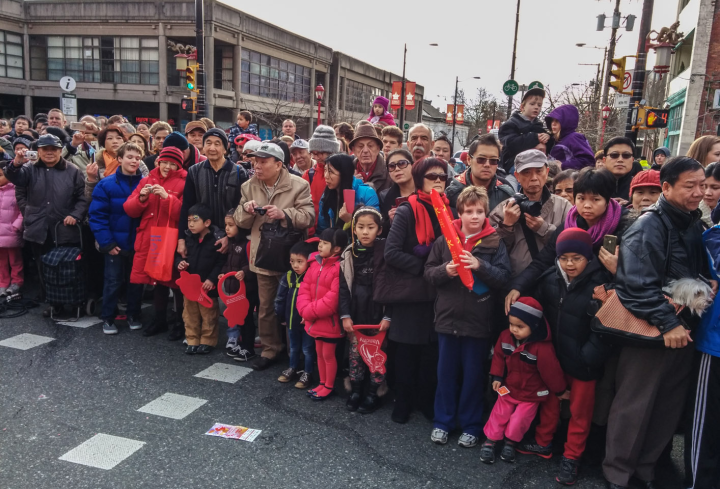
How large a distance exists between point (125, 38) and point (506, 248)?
3786 centimetres

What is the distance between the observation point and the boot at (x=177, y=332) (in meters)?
5.66

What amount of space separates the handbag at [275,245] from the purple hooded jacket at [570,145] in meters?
3.26

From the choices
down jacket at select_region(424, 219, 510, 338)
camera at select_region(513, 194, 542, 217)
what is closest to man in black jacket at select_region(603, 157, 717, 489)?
camera at select_region(513, 194, 542, 217)

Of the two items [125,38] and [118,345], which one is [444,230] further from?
[125,38]

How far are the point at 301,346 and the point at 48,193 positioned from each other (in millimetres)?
3836

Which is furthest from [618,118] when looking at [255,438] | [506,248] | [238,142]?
[255,438]

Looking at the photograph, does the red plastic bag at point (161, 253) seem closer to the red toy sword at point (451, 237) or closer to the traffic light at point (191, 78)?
the red toy sword at point (451, 237)

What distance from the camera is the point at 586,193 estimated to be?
351 centimetres

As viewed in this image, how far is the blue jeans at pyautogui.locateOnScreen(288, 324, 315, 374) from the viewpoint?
466cm

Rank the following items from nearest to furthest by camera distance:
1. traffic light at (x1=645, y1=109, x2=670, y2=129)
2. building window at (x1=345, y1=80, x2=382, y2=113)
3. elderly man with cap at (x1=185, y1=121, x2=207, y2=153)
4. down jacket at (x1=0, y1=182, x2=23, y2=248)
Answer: down jacket at (x1=0, y1=182, x2=23, y2=248), elderly man with cap at (x1=185, y1=121, x2=207, y2=153), traffic light at (x1=645, y1=109, x2=670, y2=129), building window at (x1=345, y1=80, x2=382, y2=113)

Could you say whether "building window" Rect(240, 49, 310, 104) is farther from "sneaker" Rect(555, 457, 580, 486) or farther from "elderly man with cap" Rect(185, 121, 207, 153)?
"sneaker" Rect(555, 457, 580, 486)

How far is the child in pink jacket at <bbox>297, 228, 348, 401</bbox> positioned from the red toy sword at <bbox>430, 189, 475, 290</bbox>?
1.01 meters

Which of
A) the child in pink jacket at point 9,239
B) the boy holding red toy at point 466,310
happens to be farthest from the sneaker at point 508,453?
the child in pink jacket at point 9,239

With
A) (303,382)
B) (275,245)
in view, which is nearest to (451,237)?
(275,245)
